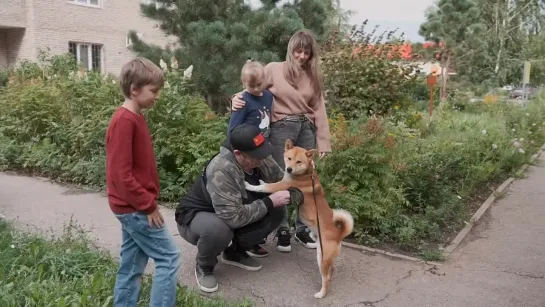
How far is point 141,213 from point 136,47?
7.59 meters

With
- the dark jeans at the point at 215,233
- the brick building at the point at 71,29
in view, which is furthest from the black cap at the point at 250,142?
the brick building at the point at 71,29

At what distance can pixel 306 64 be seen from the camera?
4.44 m

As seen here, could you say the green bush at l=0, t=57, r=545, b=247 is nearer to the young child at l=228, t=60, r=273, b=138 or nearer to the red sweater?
the young child at l=228, t=60, r=273, b=138

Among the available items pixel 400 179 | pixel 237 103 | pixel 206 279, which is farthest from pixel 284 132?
pixel 400 179

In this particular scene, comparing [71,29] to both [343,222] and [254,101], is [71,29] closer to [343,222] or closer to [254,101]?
[254,101]

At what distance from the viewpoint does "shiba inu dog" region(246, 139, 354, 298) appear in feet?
11.6

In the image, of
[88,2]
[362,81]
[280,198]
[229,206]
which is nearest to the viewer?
[229,206]

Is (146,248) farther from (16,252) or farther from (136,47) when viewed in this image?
(136,47)

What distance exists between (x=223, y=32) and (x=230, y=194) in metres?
5.39

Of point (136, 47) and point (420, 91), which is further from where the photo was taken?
point (420, 91)

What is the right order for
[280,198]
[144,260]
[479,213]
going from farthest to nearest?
[479,213], [280,198], [144,260]

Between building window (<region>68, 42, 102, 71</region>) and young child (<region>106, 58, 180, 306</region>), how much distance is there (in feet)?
66.5

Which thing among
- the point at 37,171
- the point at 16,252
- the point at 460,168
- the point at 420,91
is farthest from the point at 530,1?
the point at 16,252

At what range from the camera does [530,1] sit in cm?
3281
